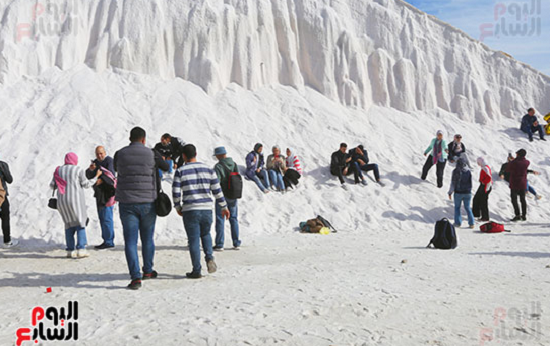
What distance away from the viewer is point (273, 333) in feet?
11.9

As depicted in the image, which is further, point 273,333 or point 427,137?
point 427,137

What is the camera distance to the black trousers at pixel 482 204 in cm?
1134

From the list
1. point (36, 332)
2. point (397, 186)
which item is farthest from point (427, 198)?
point (36, 332)

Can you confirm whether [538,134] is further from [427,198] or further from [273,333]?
[273,333]

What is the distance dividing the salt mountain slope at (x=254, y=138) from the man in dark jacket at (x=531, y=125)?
43cm

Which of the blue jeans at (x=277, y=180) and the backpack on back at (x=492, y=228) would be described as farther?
the blue jeans at (x=277, y=180)

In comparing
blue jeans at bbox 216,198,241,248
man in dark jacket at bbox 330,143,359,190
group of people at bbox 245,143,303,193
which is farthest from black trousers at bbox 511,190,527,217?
blue jeans at bbox 216,198,241,248

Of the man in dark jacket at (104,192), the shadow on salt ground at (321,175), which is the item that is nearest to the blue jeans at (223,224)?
the man in dark jacket at (104,192)

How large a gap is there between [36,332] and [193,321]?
131 cm

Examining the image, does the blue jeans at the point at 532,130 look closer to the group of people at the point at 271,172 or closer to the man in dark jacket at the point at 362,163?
the man in dark jacket at the point at 362,163

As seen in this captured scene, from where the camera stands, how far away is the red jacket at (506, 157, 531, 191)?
11367 mm

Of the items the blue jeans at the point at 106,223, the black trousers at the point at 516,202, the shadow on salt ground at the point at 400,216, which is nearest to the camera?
the blue jeans at the point at 106,223
